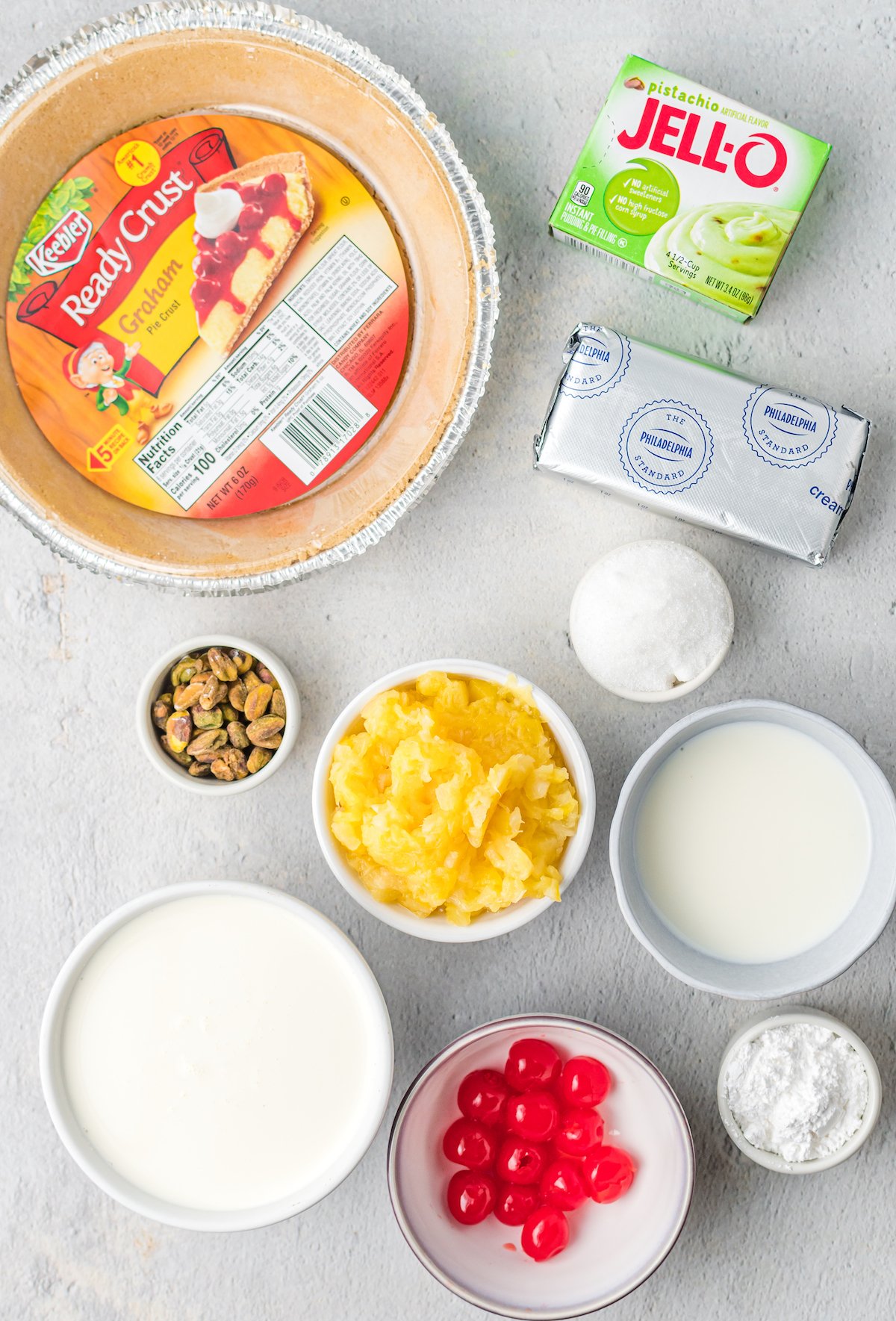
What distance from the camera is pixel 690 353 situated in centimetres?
116

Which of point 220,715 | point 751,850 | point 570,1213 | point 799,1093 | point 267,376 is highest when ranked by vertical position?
point 267,376

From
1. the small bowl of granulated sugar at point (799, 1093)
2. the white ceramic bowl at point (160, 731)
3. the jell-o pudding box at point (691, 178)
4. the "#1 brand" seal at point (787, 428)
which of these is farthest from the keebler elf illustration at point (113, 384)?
the small bowl of granulated sugar at point (799, 1093)

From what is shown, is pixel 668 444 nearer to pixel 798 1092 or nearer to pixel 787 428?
pixel 787 428

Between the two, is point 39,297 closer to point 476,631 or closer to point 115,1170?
point 476,631

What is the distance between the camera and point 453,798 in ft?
3.25

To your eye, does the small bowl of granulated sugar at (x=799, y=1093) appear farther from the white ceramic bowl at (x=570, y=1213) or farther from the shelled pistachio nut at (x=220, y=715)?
the shelled pistachio nut at (x=220, y=715)

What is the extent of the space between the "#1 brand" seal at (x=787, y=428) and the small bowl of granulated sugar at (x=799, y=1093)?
0.62 meters

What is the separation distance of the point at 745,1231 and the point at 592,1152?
9.9 inches

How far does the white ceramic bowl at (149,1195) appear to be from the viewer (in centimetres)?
102

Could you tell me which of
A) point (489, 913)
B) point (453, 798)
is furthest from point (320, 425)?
point (489, 913)

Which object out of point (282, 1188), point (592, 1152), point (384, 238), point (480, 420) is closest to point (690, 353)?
point (480, 420)

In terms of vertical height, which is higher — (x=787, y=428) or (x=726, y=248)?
(x=726, y=248)

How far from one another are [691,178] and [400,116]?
0.33 meters

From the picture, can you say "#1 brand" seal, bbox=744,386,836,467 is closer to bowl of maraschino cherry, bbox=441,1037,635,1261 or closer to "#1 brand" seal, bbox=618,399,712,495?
"#1 brand" seal, bbox=618,399,712,495
